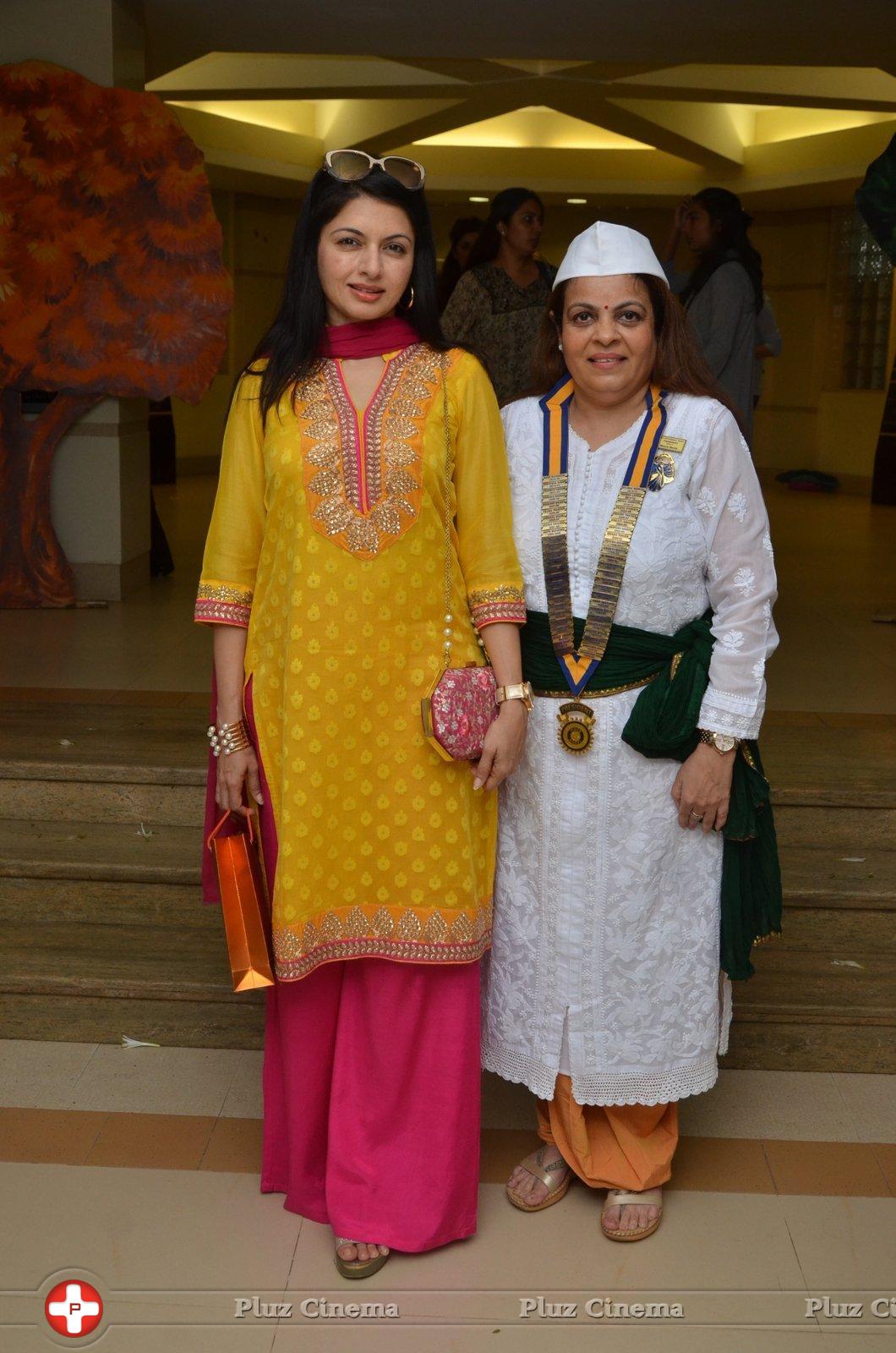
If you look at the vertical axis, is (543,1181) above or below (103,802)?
below

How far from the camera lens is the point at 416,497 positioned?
6.91 feet

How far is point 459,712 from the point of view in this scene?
6.84ft

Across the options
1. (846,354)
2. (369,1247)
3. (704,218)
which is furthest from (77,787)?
(846,354)

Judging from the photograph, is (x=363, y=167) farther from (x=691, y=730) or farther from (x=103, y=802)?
(x=103, y=802)

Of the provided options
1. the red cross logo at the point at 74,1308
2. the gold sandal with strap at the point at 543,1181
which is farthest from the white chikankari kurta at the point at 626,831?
the red cross logo at the point at 74,1308

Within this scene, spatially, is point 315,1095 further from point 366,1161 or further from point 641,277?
point 641,277

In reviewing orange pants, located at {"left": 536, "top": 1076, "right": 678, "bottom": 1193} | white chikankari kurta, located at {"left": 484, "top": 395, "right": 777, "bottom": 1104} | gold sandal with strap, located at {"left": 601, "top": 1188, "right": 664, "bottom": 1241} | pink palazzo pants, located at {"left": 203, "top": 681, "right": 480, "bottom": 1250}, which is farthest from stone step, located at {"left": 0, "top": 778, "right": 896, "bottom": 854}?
gold sandal with strap, located at {"left": 601, "top": 1188, "right": 664, "bottom": 1241}

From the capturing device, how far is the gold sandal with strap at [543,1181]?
2.42 meters

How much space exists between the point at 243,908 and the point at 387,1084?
389 mm

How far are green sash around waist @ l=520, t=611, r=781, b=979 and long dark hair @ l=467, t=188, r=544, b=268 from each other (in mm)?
2657

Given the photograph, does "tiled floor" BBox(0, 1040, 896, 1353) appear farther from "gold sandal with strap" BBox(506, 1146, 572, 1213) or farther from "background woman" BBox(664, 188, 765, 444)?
"background woman" BBox(664, 188, 765, 444)

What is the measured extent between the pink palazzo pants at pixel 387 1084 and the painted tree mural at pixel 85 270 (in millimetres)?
3642

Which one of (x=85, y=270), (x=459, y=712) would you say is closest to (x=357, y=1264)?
(x=459, y=712)

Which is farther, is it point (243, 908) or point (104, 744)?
point (104, 744)
